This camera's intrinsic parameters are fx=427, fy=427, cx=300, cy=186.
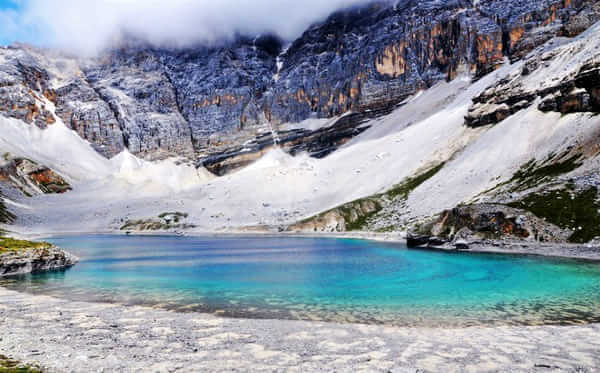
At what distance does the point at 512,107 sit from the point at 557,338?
423ft

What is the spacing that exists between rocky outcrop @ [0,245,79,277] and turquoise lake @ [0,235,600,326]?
7.02 feet

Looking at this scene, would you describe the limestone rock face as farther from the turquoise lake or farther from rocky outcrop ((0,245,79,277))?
rocky outcrop ((0,245,79,277))

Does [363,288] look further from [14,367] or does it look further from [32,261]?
[32,261]

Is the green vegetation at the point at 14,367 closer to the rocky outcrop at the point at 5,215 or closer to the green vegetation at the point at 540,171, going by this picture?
the green vegetation at the point at 540,171

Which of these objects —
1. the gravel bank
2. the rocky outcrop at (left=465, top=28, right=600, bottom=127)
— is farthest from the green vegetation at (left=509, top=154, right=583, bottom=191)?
the gravel bank

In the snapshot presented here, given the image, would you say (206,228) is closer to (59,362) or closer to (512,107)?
(512,107)

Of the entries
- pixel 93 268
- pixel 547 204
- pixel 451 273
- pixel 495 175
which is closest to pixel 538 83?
pixel 495 175

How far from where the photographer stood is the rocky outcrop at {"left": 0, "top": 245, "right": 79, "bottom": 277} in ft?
132

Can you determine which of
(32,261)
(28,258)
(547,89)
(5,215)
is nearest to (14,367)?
(28,258)

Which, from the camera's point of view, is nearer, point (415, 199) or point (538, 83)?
point (415, 199)

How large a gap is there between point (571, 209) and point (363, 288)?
127 feet

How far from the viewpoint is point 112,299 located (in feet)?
95.9

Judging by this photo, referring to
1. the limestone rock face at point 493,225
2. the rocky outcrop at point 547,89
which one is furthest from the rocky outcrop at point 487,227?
the rocky outcrop at point 547,89

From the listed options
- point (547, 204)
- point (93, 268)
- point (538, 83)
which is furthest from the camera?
point (538, 83)
